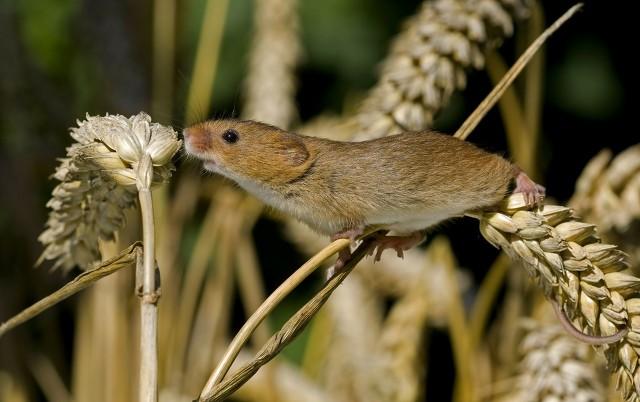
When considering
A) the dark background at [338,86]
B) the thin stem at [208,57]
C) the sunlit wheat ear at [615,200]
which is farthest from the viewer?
the dark background at [338,86]

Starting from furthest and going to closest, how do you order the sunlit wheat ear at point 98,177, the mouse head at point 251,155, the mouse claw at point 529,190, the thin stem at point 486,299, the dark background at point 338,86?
the dark background at point 338,86 < the thin stem at point 486,299 < the mouse head at point 251,155 < the mouse claw at point 529,190 < the sunlit wheat ear at point 98,177

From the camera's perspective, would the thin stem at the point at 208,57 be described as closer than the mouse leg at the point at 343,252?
No

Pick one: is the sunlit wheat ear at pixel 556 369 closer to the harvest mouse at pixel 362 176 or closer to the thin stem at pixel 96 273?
the harvest mouse at pixel 362 176

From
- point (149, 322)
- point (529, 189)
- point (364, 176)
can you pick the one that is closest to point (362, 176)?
point (364, 176)

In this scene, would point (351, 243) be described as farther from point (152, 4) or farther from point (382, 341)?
point (152, 4)

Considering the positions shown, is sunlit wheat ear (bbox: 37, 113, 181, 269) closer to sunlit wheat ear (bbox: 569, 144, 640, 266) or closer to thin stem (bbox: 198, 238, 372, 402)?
thin stem (bbox: 198, 238, 372, 402)

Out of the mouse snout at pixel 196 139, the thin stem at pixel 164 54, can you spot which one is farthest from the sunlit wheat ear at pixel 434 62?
the thin stem at pixel 164 54
